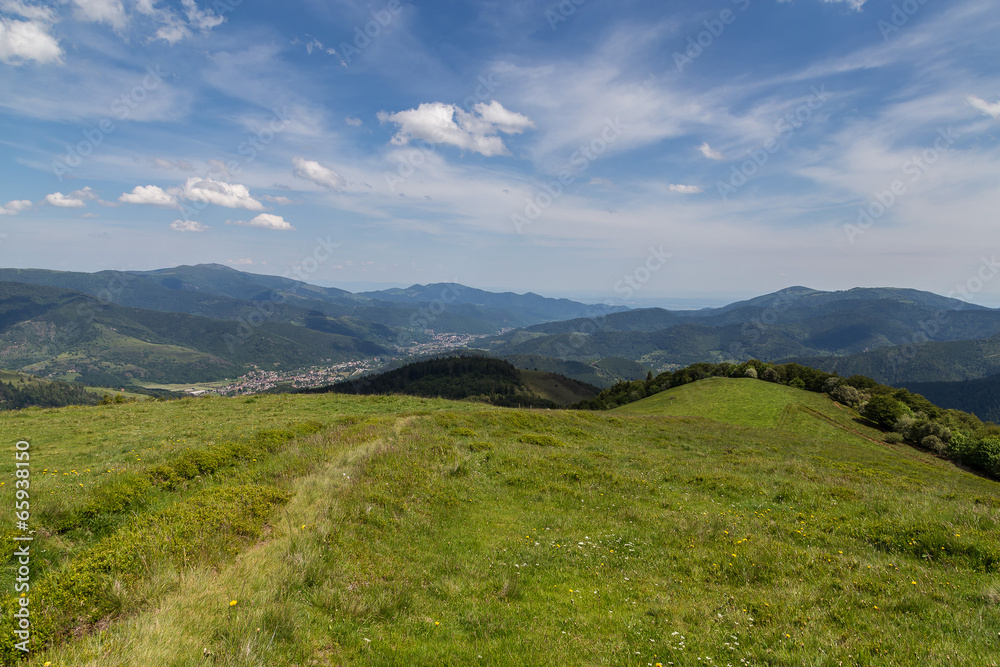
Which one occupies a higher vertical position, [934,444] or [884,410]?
[884,410]

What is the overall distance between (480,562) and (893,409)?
7613 cm

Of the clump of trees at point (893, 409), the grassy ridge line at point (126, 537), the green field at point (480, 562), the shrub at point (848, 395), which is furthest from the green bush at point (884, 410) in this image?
the grassy ridge line at point (126, 537)

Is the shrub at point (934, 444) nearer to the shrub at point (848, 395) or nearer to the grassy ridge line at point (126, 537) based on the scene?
the shrub at point (848, 395)

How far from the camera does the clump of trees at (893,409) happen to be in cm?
4494

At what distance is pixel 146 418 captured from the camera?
31578mm

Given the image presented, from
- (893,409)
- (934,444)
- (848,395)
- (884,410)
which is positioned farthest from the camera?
(848,395)

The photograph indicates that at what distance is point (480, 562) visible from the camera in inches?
423

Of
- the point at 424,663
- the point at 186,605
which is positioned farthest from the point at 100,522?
the point at 424,663

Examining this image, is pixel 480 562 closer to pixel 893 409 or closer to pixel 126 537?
pixel 126 537

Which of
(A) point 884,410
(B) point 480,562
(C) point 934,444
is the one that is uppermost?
(B) point 480,562

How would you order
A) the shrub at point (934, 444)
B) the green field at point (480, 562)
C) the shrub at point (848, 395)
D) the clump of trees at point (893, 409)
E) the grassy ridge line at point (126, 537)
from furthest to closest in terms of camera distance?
the shrub at point (848, 395) < the shrub at point (934, 444) < the clump of trees at point (893, 409) < the green field at point (480, 562) < the grassy ridge line at point (126, 537)

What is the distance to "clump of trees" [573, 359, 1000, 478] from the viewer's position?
147ft

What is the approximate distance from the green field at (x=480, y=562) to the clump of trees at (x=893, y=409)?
39612 mm

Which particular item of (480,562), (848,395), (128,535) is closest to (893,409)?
(848,395)
